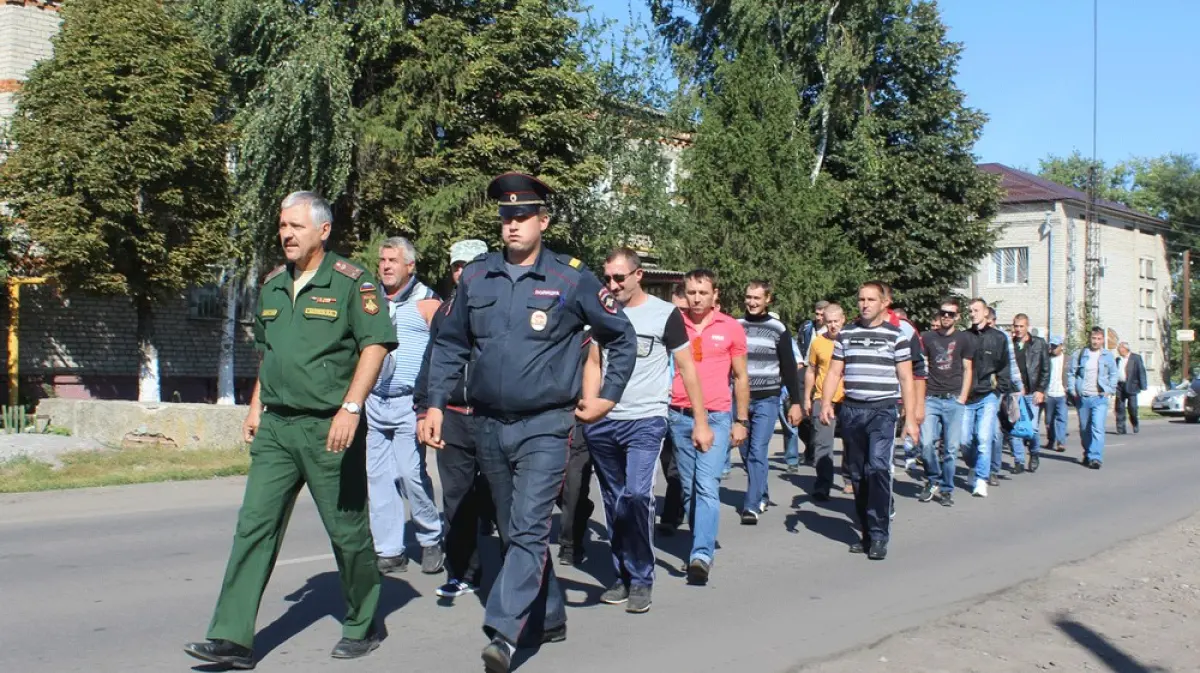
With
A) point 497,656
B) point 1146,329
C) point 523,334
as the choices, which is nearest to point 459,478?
point 523,334

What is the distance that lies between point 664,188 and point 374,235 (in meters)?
9.03

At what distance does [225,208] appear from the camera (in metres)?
20.6

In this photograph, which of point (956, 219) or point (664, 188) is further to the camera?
point (956, 219)

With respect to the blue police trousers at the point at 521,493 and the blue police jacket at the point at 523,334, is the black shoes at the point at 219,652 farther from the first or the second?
the blue police jacket at the point at 523,334

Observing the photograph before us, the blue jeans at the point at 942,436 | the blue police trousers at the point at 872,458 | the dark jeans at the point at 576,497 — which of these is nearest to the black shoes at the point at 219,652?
the dark jeans at the point at 576,497

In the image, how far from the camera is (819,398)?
1274cm

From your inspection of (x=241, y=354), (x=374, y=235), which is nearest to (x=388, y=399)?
(x=374, y=235)

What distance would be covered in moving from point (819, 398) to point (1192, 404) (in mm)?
22785

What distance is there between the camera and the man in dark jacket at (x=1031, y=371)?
15.4m

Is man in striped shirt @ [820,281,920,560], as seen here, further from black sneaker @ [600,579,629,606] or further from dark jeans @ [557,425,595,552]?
black sneaker @ [600,579,629,606]

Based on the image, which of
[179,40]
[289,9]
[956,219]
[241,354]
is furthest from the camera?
[956,219]

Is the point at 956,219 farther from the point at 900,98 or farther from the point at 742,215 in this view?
the point at 742,215

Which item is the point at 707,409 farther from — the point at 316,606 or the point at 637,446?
the point at 316,606

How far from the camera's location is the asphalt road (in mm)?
5789
